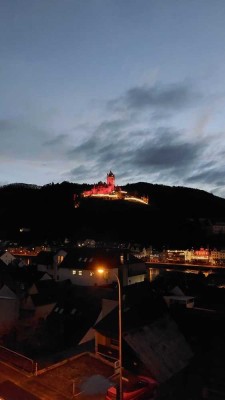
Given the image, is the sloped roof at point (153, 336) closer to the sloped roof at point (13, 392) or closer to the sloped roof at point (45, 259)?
the sloped roof at point (13, 392)

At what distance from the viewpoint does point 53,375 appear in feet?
48.1

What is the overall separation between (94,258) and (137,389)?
32.6m

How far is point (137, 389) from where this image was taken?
13.1m

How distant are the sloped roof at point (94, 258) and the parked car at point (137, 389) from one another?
3017 cm

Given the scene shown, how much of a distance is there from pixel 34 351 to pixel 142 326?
1332 centimetres

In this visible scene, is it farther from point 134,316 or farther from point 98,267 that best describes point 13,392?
point 98,267

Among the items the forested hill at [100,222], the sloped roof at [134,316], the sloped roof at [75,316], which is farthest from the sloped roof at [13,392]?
the forested hill at [100,222]

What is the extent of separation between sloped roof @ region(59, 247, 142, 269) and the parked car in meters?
30.2

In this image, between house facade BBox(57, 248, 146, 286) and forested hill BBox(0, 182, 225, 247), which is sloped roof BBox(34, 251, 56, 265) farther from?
forested hill BBox(0, 182, 225, 247)

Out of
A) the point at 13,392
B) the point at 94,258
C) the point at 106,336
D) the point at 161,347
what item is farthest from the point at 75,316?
the point at 94,258

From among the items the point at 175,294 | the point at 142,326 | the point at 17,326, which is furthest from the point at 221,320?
the point at 17,326

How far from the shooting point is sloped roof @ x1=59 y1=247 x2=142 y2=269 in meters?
44.5

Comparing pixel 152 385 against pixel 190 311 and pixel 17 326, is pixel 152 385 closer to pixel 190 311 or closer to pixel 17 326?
pixel 190 311

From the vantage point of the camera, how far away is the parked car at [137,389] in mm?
12367
